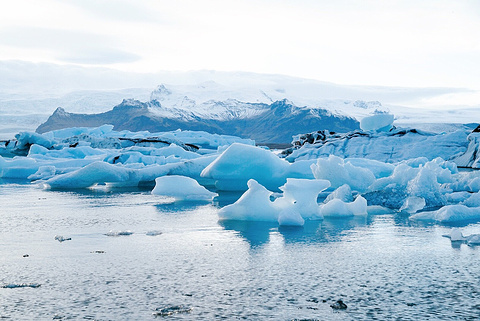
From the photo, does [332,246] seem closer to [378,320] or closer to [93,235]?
[378,320]

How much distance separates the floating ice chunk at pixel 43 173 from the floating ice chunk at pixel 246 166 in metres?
5.86

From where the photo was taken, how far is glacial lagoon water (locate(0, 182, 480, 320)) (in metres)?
3.73

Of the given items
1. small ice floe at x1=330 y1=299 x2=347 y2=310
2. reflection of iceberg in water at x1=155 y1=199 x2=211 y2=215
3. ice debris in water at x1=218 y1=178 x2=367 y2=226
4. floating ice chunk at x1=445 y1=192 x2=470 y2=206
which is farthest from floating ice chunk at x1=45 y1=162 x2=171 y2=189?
small ice floe at x1=330 y1=299 x2=347 y2=310

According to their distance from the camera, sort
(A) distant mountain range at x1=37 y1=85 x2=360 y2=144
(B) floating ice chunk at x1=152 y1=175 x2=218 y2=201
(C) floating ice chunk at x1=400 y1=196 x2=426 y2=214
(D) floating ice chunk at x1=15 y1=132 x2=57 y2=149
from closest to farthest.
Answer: (C) floating ice chunk at x1=400 y1=196 x2=426 y2=214 → (B) floating ice chunk at x1=152 y1=175 x2=218 y2=201 → (D) floating ice chunk at x1=15 y1=132 x2=57 y2=149 → (A) distant mountain range at x1=37 y1=85 x2=360 y2=144

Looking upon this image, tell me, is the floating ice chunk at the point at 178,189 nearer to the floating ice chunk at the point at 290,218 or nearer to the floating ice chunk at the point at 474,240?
the floating ice chunk at the point at 290,218

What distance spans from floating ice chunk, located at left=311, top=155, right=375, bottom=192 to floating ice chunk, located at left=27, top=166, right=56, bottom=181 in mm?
8076

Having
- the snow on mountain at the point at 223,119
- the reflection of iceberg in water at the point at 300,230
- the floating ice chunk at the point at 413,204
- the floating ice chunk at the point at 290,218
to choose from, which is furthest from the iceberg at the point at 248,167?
the snow on mountain at the point at 223,119

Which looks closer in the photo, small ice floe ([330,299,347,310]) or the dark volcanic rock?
small ice floe ([330,299,347,310])

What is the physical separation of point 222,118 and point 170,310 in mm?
140609

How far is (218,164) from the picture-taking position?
11.6 meters

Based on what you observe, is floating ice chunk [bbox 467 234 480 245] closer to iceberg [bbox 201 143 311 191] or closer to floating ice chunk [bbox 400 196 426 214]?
floating ice chunk [bbox 400 196 426 214]

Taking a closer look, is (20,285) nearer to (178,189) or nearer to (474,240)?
(474,240)

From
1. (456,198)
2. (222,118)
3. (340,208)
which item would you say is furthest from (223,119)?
(340,208)

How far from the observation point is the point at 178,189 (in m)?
10.2
